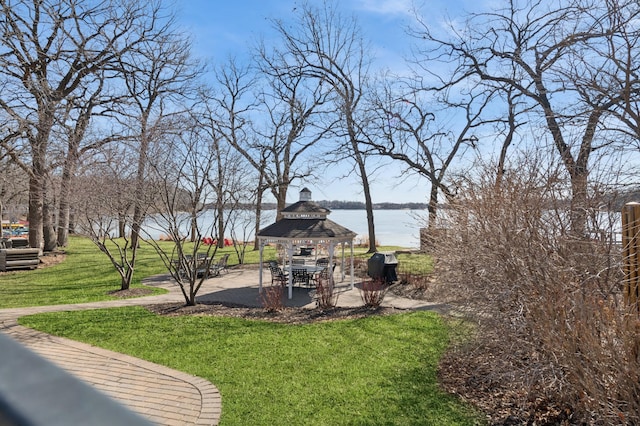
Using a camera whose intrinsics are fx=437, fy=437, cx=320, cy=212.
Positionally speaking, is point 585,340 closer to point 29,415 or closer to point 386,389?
point 386,389

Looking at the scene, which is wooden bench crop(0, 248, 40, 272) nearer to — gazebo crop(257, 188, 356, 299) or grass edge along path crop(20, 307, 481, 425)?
grass edge along path crop(20, 307, 481, 425)

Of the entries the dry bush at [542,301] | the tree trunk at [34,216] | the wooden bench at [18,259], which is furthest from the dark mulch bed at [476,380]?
the tree trunk at [34,216]

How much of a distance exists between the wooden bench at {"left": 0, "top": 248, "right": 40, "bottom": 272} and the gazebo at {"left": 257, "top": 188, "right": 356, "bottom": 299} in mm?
9971

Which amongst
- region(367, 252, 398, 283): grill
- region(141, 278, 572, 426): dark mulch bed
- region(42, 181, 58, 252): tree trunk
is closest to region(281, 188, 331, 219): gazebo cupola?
region(367, 252, 398, 283): grill

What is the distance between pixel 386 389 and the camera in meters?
6.19

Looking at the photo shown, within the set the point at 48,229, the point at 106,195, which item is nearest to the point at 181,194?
the point at 106,195

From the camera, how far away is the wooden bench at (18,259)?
1712 centimetres

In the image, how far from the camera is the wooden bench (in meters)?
17.1

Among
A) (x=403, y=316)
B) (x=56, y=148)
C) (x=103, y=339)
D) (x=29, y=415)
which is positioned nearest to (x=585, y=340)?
(x=29, y=415)

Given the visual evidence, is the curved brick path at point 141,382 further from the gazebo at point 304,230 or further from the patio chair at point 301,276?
the patio chair at point 301,276

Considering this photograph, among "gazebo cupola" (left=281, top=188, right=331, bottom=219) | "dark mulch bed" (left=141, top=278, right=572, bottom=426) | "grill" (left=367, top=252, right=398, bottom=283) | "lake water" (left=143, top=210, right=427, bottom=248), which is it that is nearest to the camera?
"dark mulch bed" (left=141, top=278, right=572, bottom=426)

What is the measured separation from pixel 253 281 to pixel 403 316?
747 centimetres

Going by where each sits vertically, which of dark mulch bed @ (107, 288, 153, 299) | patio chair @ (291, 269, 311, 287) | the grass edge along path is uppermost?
patio chair @ (291, 269, 311, 287)

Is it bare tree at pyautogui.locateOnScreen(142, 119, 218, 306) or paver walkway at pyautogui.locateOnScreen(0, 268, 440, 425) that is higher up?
bare tree at pyautogui.locateOnScreen(142, 119, 218, 306)
